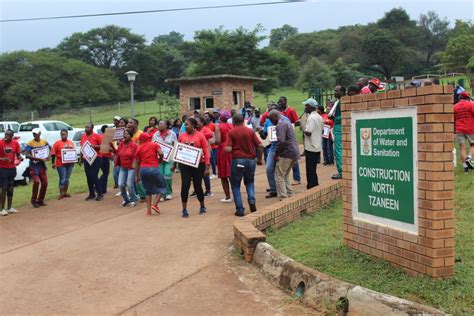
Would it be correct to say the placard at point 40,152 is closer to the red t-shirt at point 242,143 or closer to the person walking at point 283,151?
the red t-shirt at point 242,143

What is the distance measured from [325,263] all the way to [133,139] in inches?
273

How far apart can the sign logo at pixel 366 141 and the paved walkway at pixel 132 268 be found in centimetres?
170

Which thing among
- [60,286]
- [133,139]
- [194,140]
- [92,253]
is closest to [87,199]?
[133,139]

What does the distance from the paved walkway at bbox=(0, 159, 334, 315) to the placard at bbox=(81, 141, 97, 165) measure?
7.19 feet

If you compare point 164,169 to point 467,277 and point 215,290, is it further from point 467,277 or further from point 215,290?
point 467,277

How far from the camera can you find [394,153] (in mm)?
4988

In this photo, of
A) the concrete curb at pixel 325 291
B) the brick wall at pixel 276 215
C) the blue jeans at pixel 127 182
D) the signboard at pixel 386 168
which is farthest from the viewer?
the blue jeans at pixel 127 182

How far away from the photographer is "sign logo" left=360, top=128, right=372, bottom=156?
17.6 feet

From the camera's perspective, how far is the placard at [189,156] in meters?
9.00

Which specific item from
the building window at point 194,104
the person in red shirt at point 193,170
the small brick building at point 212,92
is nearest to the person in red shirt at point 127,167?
the person in red shirt at point 193,170

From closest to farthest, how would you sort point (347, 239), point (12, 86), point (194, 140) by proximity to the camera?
point (347, 239)
point (194, 140)
point (12, 86)

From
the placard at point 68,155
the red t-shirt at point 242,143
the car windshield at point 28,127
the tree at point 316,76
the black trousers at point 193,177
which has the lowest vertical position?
the black trousers at point 193,177

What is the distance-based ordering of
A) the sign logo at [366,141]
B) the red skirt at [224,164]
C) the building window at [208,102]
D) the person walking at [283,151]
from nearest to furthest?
1. the sign logo at [366,141]
2. the person walking at [283,151]
3. the red skirt at [224,164]
4. the building window at [208,102]

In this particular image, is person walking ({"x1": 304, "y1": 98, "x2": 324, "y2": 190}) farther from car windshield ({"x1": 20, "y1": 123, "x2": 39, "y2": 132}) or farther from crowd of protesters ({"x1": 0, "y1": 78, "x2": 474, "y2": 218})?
car windshield ({"x1": 20, "y1": 123, "x2": 39, "y2": 132})
